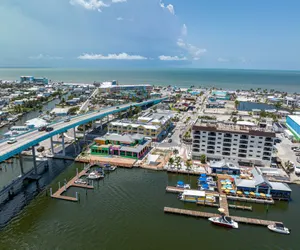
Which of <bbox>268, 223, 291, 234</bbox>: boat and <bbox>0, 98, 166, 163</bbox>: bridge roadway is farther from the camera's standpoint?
<bbox>0, 98, 166, 163</bbox>: bridge roadway

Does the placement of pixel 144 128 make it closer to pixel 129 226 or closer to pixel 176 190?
pixel 176 190

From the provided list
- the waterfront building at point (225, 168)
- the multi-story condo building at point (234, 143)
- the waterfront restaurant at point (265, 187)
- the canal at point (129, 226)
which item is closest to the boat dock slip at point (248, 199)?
the canal at point (129, 226)

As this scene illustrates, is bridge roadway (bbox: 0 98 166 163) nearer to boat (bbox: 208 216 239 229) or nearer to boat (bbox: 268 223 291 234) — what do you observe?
boat (bbox: 208 216 239 229)

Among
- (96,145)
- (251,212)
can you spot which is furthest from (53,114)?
(251,212)

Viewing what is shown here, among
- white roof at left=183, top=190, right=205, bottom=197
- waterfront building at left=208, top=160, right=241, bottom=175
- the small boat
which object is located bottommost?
the small boat

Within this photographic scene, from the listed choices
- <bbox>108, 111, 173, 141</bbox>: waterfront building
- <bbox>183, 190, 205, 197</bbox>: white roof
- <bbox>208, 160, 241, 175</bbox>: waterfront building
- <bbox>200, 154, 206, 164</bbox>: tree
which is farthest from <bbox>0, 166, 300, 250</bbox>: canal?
<bbox>108, 111, 173, 141</bbox>: waterfront building

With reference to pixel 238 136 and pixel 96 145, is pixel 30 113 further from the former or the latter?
pixel 238 136

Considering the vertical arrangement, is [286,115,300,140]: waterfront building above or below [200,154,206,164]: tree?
above
